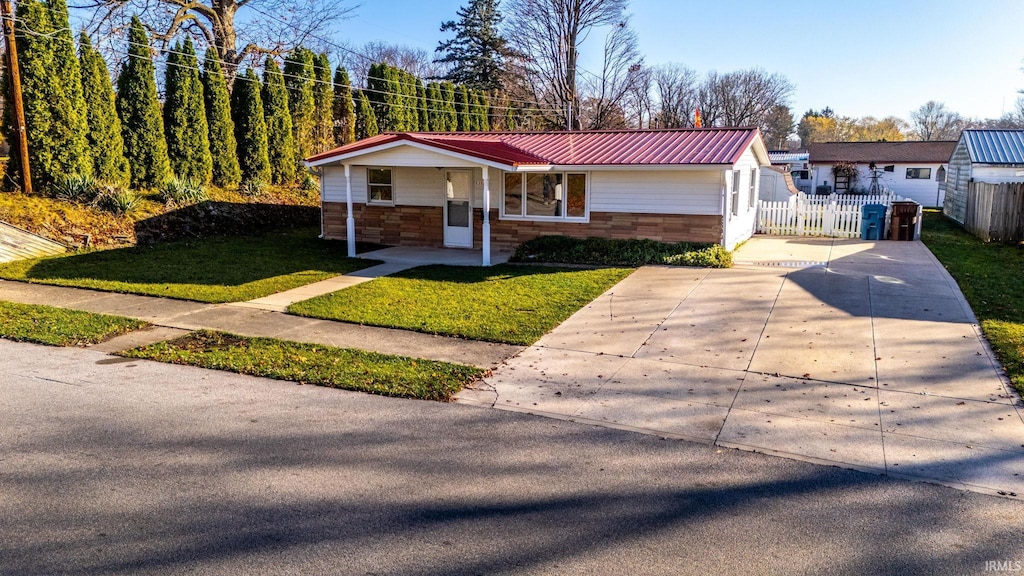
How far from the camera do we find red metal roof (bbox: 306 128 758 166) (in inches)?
556

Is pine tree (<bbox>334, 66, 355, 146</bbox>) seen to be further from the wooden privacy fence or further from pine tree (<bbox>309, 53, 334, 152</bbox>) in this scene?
the wooden privacy fence

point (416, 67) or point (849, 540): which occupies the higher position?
point (416, 67)

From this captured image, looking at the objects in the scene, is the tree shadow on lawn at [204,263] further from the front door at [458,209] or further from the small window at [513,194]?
the small window at [513,194]

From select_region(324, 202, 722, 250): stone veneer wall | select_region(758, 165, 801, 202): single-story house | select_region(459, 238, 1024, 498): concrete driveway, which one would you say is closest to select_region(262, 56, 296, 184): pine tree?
select_region(324, 202, 722, 250): stone veneer wall

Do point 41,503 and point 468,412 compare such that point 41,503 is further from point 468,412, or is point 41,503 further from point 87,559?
point 468,412

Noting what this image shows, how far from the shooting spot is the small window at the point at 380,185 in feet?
57.2

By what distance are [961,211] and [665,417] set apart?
893 inches

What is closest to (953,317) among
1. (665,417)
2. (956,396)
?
(956,396)

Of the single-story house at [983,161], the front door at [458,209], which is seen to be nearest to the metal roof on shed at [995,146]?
the single-story house at [983,161]

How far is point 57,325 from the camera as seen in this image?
28.6 ft

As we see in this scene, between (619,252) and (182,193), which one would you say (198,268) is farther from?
(619,252)

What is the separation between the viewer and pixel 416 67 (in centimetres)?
6844

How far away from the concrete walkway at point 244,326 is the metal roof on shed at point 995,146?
22.7 meters

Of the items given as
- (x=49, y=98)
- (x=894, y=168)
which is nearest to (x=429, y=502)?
(x=49, y=98)
